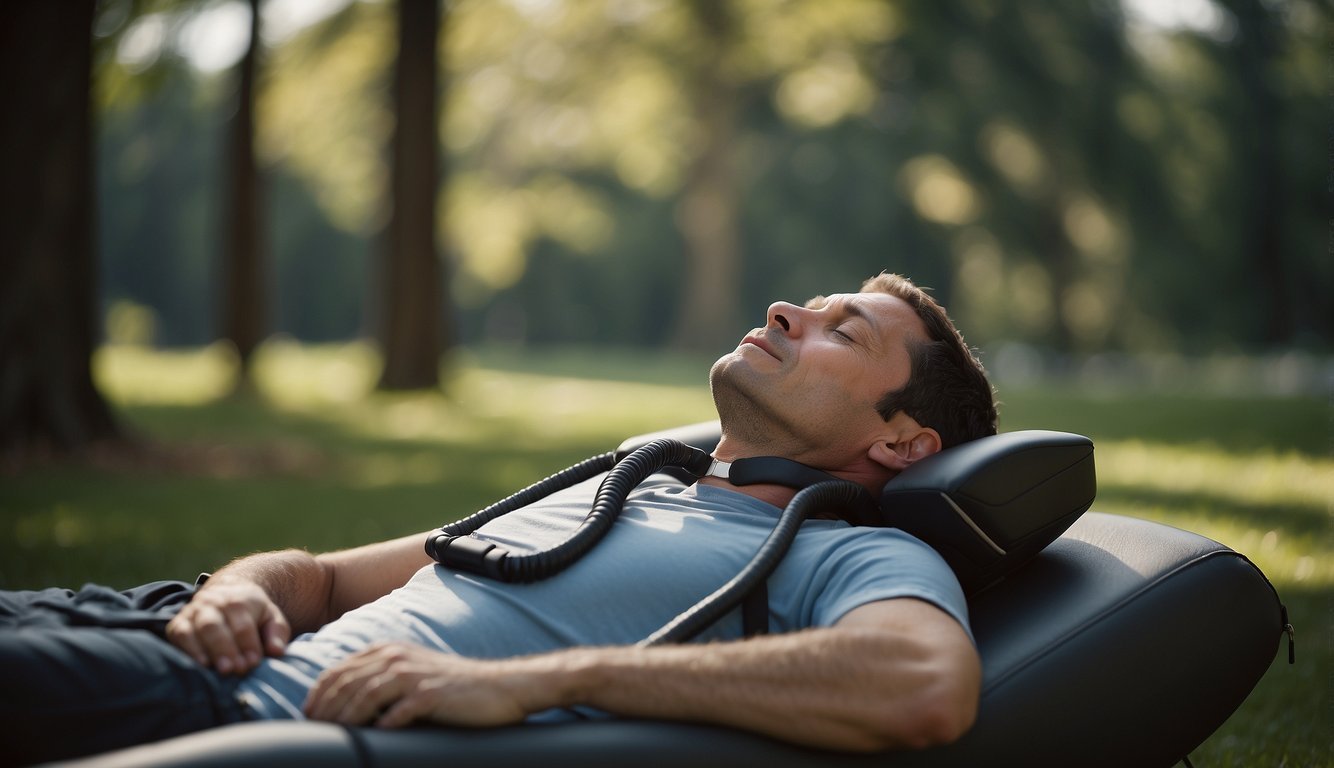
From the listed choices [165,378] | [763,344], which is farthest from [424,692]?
[165,378]

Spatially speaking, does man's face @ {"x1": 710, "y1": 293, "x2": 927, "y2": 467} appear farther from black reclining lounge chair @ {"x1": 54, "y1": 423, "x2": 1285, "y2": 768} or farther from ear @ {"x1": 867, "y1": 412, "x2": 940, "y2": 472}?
black reclining lounge chair @ {"x1": 54, "y1": 423, "x2": 1285, "y2": 768}

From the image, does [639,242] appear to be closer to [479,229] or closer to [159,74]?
[479,229]

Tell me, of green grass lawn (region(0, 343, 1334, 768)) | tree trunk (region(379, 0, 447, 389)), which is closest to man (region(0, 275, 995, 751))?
green grass lawn (region(0, 343, 1334, 768))

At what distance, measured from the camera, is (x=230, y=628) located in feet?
8.59

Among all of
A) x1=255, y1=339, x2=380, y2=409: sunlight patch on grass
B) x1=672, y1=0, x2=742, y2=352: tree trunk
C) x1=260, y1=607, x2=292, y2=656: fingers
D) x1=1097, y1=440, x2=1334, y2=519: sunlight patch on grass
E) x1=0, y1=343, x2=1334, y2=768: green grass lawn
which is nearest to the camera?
x1=260, y1=607, x2=292, y2=656: fingers

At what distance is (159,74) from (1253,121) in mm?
26406

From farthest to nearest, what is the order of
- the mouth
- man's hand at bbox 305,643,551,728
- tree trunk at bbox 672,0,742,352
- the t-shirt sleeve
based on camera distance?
tree trunk at bbox 672,0,742,352
the mouth
the t-shirt sleeve
man's hand at bbox 305,643,551,728

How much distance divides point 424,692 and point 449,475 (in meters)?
8.00

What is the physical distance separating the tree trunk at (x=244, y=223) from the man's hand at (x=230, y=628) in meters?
15.8

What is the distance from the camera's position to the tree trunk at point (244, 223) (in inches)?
698

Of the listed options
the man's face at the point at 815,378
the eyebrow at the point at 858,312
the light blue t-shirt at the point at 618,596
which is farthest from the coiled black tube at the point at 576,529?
the eyebrow at the point at 858,312

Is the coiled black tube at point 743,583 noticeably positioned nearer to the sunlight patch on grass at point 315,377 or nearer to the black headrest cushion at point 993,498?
the black headrest cushion at point 993,498

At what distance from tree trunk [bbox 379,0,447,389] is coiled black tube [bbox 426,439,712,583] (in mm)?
13708

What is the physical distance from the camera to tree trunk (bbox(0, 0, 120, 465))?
9859 mm
